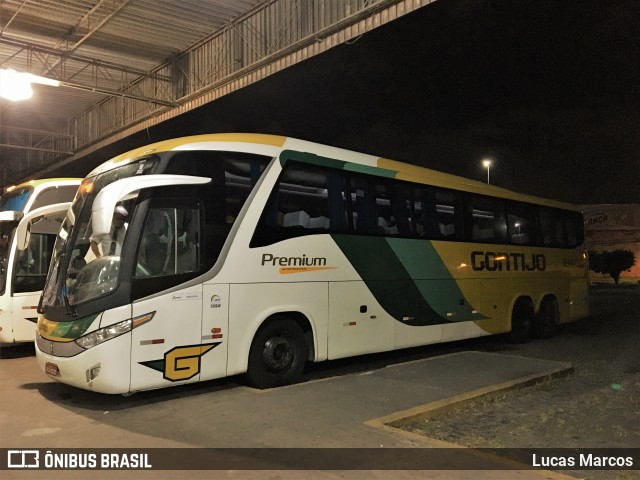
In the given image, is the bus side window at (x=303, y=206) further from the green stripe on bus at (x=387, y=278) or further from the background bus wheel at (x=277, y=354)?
the background bus wheel at (x=277, y=354)

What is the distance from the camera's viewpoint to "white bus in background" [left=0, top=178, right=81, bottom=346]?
32.7ft

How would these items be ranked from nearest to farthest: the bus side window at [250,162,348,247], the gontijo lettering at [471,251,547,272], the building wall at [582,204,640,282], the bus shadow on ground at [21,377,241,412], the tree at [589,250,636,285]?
the bus shadow on ground at [21,377,241,412] → the bus side window at [250,162,348,247] → the gontijo lettering at [471,251,547,272] → the tree at [589,250,636,285] → the building wall at [582,204,640,282]

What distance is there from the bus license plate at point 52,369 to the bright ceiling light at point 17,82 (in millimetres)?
9709

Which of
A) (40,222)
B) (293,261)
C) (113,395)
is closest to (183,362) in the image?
(113,395)

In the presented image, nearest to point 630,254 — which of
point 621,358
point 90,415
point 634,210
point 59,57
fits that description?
point 634,210

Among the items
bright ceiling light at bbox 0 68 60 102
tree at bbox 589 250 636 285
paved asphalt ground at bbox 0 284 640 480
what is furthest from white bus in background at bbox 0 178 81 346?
tree at bbox 589 250 636 285

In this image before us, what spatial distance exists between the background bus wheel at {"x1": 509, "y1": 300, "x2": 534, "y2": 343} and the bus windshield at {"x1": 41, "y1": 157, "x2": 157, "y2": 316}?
31.5ft

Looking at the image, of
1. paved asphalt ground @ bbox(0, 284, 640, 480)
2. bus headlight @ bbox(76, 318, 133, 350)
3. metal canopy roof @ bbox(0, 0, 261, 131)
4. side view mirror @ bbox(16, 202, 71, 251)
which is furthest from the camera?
metal canopy roof @ bbox(0, 0, 261, 131)

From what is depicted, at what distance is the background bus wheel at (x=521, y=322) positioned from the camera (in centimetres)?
1275

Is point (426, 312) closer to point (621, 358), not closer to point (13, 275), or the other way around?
point (621, 358)

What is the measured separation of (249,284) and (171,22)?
1019 cm

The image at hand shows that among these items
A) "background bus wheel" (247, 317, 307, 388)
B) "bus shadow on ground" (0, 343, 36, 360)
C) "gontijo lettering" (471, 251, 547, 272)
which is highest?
"gontijo lettering" (471, 251, 547, 272)

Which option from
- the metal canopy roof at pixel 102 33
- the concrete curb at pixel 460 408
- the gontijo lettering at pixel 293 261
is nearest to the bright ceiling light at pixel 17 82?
the metal canopy roof at pixel 102 33

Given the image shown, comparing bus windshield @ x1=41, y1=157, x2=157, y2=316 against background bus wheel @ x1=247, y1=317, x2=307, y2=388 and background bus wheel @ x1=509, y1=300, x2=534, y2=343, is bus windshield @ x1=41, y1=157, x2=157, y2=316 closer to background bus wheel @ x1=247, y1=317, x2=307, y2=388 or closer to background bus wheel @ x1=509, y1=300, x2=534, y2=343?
background bus wheel @ x1=247, y1=317, x2=307, y2=388
